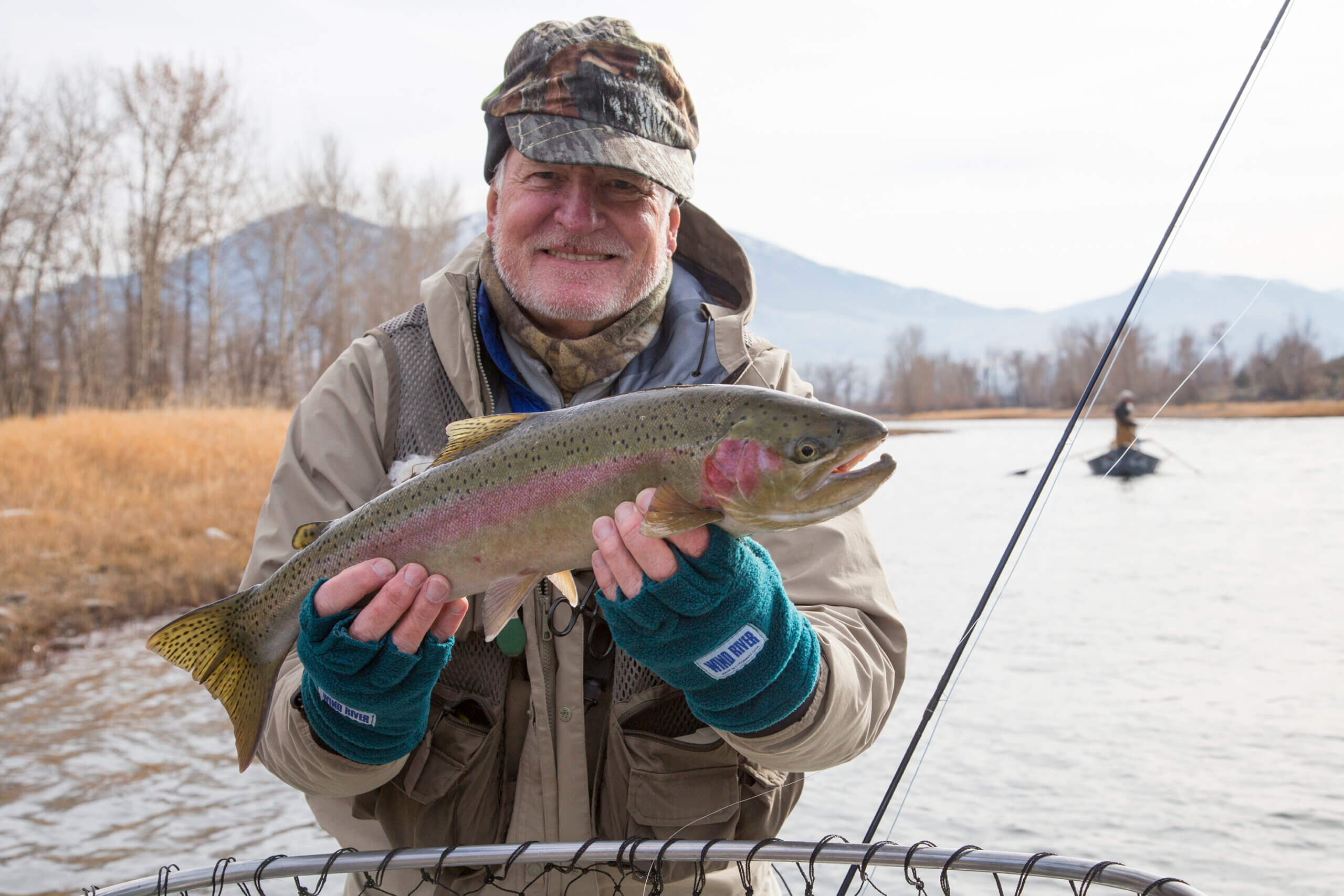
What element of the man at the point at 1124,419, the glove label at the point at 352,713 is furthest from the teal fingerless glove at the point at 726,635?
Result: the man at the point at 1124,419

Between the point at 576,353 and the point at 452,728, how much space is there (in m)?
1.03

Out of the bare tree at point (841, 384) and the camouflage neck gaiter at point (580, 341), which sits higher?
the camouflage neck gaiter at point (580, 341)

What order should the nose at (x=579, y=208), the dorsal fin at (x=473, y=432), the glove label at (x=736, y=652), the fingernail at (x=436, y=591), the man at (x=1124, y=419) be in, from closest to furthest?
the glove label at (x=736, y=652) → the fingernail at (x=436, y=591) → the dorsal fin at (x=473, y=432) → the nose at (x=579, y=208) → the man at (x=1124, y=419)

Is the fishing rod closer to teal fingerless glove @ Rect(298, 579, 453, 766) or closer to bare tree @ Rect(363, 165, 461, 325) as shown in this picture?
teal fingerless glove @ Rect(298, 579, 453, 766)

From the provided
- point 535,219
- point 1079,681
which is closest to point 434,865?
point 535,219

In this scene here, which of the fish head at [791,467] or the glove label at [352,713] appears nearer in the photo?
the fish head at [791,467]

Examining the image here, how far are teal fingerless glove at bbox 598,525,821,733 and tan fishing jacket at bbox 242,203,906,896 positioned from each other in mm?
245

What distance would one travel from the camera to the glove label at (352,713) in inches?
89.1

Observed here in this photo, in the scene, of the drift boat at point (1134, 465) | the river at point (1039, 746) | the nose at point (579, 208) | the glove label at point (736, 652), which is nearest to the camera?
the glove label at point (736, 652)

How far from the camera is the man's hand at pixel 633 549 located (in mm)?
2047

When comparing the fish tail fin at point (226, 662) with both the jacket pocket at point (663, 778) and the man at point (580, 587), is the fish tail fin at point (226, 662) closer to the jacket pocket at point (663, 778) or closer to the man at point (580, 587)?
the man at point (580, 587)


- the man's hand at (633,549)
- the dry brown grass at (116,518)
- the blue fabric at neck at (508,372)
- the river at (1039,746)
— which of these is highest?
the blue fabric at neck at (508,372)

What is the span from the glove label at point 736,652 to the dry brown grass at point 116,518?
9.81 metres

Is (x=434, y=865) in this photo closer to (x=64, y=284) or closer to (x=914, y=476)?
(x=914, y=476)
